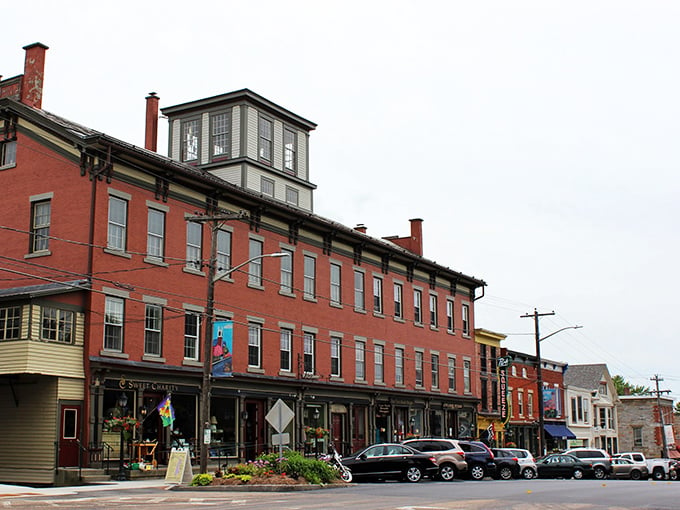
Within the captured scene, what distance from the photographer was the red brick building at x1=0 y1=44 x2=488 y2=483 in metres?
29.0

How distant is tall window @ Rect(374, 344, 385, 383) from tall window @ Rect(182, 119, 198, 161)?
1380cm

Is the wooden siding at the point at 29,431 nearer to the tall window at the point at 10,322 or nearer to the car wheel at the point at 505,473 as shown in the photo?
the tall window at the point at 10,322

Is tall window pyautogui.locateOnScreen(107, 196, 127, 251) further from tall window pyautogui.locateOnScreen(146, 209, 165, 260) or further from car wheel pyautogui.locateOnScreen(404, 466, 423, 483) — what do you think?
car wheel pyautogui.locateOnScreen(404, 466, 423, 483)

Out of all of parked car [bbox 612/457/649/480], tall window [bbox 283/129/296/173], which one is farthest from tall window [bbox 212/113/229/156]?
parked car [bbox 612/457/649/480]

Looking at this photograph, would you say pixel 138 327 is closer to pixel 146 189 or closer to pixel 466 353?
pixel 146 189

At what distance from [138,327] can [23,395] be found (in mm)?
4533

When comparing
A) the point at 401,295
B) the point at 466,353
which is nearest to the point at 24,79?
the point at 401,295

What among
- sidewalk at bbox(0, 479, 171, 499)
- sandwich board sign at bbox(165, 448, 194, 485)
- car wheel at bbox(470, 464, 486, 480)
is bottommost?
car wheel at bbox(470, 464, 486, 480)

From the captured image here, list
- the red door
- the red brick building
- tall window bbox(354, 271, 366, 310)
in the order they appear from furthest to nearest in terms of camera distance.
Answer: tall window bbox(354, 271, 366, 310)
the red brick building
the red door

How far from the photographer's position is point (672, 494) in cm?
2598

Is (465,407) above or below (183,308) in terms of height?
below

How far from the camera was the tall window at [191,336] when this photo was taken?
112 feet

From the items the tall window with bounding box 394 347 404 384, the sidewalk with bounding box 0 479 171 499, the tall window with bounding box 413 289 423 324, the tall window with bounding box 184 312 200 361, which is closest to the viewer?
the sidewalk with bounding box 0 479 171 499

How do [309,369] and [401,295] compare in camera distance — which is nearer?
[309,369]
